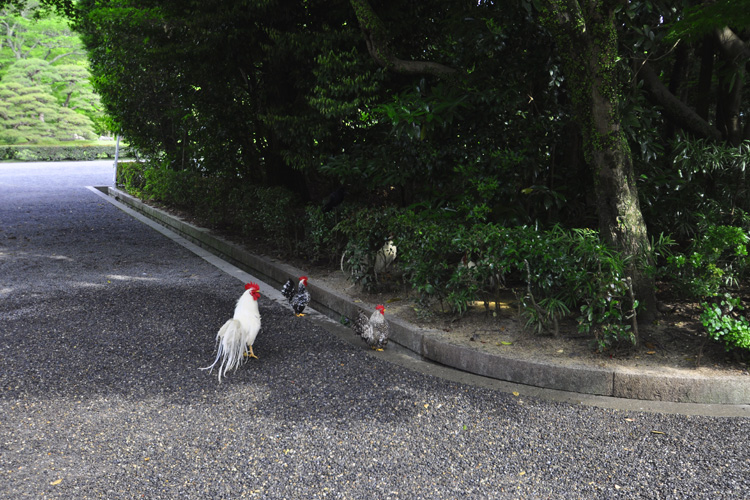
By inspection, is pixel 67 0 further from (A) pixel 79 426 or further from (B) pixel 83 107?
(B) pixel 83 107

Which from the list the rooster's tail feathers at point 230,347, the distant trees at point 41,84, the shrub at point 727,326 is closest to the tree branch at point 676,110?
the shrub at point 727,326

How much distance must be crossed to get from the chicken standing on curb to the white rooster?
89cm

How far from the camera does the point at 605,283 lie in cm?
411

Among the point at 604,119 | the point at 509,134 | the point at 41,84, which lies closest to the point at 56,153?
the point at 41,84

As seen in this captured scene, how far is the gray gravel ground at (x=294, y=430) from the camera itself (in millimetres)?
2957

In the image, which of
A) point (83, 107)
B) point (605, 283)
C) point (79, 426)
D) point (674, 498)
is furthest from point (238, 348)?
point (83, 107)

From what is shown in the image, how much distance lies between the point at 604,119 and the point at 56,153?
39337mm

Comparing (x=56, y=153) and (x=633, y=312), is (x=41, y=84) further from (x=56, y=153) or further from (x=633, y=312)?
(x=633, y=312)

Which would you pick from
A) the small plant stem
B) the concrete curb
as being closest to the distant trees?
the concrete curb

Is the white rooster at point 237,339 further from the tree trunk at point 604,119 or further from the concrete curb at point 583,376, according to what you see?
the tree trunk at point 604,119

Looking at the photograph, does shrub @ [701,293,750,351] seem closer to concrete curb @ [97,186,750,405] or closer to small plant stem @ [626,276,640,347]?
concrete curb @ [97,186,750,405]

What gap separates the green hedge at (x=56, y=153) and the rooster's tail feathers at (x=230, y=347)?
3492 centimetres

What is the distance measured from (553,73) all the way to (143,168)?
47.0 ft

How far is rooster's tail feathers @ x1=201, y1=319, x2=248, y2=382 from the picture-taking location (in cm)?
434
